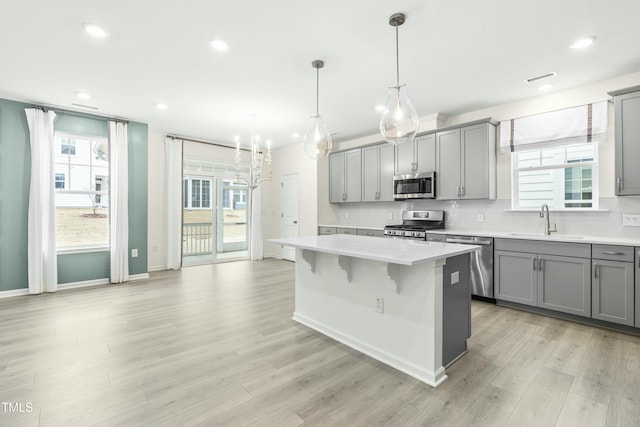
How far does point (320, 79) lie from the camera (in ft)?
11.6

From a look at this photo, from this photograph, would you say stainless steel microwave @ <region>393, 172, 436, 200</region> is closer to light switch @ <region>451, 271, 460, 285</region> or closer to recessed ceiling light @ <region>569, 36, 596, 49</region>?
recessed ceiling light @ <region>569, 36, 596, 49</region>

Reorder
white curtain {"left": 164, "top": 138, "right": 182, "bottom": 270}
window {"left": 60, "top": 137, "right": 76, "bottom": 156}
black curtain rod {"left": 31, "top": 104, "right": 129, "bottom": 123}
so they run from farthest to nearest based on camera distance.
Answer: white curtain {"left": 164, "top": 138, "right": 182, "bottom": 270}
window {"left": 60, "top": 137, "right": 76, "bottom": 156}
black curtain rod {"left": 31, "top": 104, "right": 129, "bottom": 123}

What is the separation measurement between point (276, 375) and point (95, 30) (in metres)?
→ 3.23

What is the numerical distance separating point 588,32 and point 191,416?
4198 mm

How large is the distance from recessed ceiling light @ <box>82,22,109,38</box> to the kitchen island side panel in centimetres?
268

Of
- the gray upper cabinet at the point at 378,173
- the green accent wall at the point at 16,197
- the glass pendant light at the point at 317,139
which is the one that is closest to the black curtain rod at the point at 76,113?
the green accent wall at the point at 16,197

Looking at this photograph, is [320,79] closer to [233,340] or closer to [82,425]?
[233,340]

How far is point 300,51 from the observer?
9.57ft

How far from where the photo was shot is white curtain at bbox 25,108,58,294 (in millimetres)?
4277

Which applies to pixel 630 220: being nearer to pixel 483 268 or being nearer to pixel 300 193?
pixel 483 268

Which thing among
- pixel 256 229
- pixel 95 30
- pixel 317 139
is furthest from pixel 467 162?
pixel 256 229

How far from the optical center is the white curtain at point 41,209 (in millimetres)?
4277

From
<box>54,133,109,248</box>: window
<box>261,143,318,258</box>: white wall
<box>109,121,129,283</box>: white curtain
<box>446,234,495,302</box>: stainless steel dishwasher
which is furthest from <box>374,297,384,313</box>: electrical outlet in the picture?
<box>54,133,109,248</box>: window

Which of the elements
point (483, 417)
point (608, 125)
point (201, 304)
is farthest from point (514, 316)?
point (201, 304)
